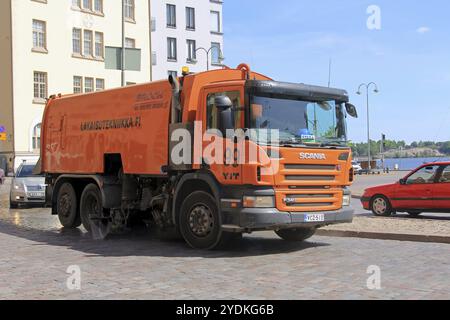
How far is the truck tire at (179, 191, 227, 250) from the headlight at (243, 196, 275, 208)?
655 mm

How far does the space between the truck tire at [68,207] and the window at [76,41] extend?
3768 cm

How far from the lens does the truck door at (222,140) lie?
29.9ft

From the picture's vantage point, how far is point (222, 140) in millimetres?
9281

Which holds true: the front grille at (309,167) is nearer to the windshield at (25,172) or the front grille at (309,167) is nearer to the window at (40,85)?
the windshield at (25,172)

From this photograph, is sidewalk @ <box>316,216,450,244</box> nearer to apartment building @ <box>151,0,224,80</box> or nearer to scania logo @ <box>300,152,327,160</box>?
scania logo @ <box>300,152,327,160</box>

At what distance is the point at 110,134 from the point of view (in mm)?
11820

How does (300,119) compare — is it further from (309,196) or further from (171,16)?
(171,16)

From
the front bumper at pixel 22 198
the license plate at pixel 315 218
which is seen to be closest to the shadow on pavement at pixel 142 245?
the license plate at pixel 315 218

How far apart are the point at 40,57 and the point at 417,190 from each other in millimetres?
38450

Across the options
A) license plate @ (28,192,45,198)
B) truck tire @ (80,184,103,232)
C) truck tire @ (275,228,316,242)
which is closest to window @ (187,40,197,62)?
license plate @ (28,192,45,198)

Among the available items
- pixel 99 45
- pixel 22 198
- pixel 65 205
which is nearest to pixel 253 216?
pixel 65 205

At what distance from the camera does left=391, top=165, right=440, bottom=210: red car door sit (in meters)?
14.8

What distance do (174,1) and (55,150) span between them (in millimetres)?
55622

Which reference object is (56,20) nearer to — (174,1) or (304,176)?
(174,1)
